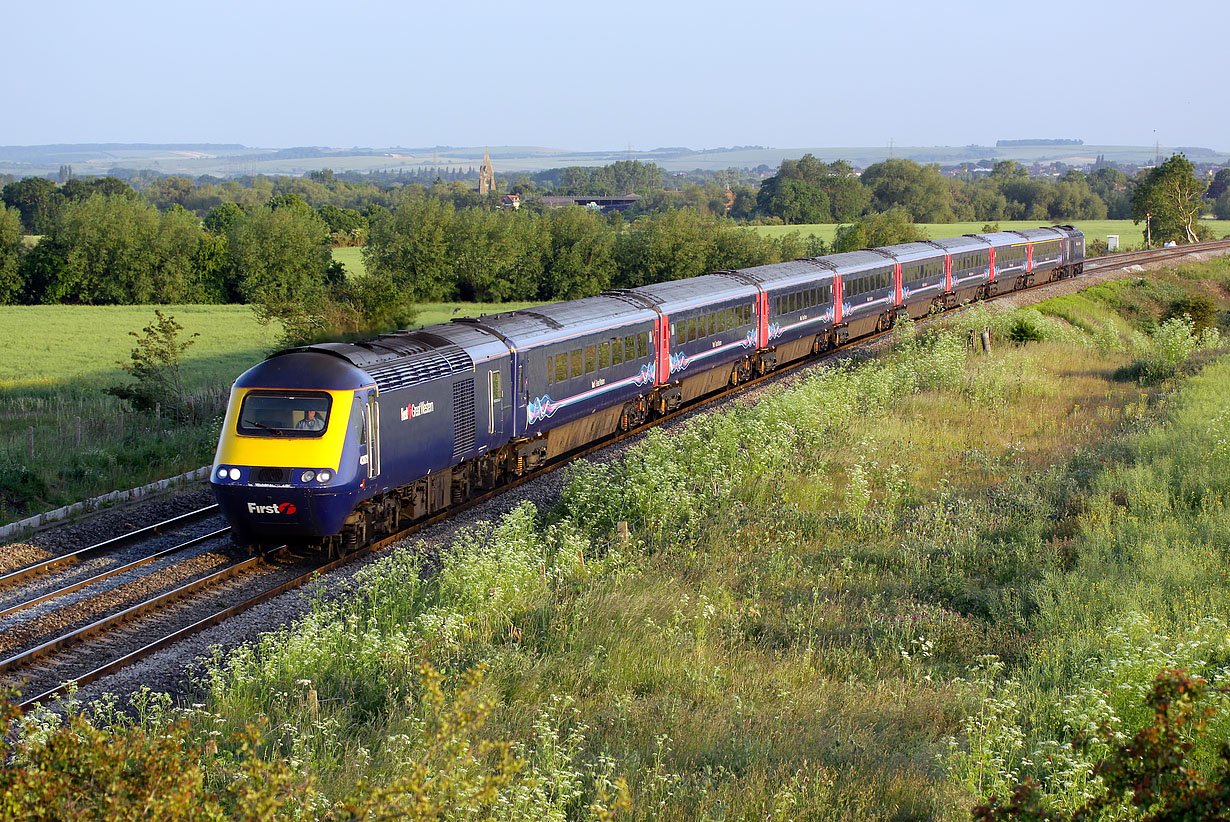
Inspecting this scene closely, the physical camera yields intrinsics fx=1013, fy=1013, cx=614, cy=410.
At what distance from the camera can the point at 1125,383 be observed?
27328mm

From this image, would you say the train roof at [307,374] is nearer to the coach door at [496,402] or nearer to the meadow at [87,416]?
the coach door at [496,402]

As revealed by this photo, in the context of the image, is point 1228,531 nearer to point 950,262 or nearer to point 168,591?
point 168,591

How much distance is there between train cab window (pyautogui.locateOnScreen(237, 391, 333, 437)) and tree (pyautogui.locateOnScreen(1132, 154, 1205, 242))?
82301 millimetres

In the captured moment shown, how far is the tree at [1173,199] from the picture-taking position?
80312mm

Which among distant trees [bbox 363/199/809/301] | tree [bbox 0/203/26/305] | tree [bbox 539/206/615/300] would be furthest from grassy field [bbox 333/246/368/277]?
tree [bbox 0/203/26/305]

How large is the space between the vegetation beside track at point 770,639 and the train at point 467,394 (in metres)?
1.78

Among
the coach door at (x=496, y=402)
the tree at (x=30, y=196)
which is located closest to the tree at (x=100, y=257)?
the tree at (x=30, y=196)

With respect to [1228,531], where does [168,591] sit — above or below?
below

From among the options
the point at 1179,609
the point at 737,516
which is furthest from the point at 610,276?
the point at 1179,609

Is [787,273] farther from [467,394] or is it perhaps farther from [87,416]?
[87,416]

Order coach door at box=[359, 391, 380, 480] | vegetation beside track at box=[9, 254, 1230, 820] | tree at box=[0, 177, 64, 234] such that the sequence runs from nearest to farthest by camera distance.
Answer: vegetation beside track at box=[9, 254, 1230, 820] < coach door at box=[359, 391, 380, 480] < tree at box=[0, 177, 64, 234]

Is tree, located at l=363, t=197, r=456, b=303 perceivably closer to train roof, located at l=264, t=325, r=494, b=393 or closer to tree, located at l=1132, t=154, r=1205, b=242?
tree, located at l=1132, t=154, r=1205, b=242

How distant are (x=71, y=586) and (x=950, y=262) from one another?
35.9m

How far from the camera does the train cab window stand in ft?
46.1
